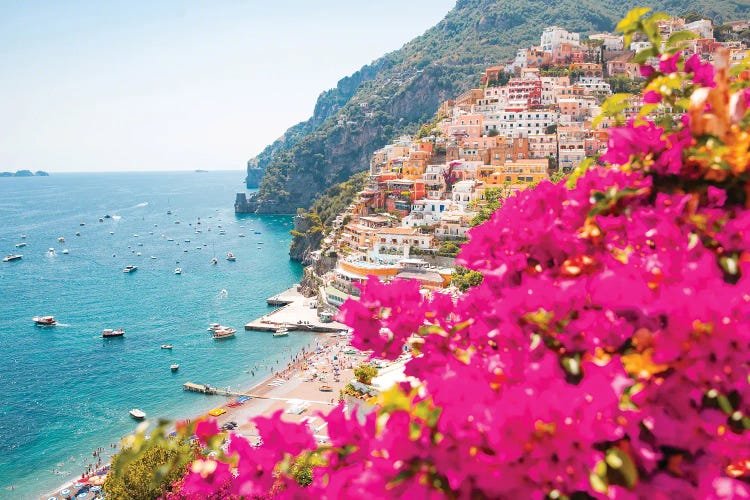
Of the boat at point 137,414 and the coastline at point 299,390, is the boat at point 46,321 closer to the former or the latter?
the coastline at point 299,390

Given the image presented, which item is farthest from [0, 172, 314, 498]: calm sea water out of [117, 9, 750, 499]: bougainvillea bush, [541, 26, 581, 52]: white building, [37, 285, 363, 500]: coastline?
[541, 26, 581, 52]: white building

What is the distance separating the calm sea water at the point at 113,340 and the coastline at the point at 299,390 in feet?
2.97

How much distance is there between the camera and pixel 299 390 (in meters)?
29.3

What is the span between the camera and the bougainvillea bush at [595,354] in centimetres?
178

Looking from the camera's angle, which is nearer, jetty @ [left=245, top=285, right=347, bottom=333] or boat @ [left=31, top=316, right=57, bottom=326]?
jetty @ [left=245, top=285, right=347, bottom=333]

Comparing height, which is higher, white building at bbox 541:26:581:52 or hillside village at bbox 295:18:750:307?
white building at bbox 541:26:581:52

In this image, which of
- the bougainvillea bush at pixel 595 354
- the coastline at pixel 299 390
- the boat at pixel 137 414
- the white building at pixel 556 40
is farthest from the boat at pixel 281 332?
the white building at pixel 556 40

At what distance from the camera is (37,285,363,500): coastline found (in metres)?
25.0

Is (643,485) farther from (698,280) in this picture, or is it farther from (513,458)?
(698,280)

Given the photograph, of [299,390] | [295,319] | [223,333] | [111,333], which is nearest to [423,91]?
[295,319]

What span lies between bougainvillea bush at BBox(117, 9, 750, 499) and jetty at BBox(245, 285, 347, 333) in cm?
3392

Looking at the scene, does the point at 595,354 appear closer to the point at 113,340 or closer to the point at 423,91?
the point at 113,340

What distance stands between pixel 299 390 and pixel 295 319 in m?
11.8

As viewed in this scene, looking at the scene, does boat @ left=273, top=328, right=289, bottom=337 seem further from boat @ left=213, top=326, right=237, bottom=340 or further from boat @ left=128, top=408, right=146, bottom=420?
boat @ left=128, top=408, right=146, bottom=420
